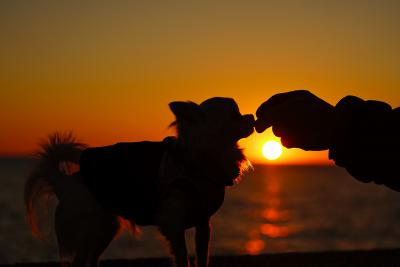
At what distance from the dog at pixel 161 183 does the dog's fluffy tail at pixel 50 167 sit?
0.04m

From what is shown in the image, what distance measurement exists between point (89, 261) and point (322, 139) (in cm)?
397

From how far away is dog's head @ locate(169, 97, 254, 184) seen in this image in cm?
673

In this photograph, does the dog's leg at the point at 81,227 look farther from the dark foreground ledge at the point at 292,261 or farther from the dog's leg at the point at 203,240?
the dark foreground ledge at the point at 292,261

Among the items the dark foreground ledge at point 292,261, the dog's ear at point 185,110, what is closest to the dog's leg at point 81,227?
the dog's ear at point 185,110

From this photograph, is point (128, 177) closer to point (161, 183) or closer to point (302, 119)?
point (161, 183)

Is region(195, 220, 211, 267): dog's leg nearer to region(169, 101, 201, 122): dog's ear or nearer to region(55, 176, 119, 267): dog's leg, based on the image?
region(55, 176, 119, 267): dog's leg

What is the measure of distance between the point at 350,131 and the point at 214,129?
3.06m

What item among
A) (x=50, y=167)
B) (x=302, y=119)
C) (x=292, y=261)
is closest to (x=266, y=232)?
(x=292, y=261)

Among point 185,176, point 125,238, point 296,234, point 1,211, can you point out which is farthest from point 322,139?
point 1,211

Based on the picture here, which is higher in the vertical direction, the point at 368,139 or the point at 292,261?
the point at 368,139

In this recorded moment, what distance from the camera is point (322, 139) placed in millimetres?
3891

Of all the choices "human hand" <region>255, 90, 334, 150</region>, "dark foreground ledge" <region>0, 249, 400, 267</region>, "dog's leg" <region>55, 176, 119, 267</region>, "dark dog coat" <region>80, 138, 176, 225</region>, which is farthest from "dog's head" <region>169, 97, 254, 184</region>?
"human hand" <region>255, 90, 334, 150</region>

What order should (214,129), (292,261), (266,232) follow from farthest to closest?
(266,232)
(292,261)
(214,129)

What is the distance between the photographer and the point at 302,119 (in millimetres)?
3822
